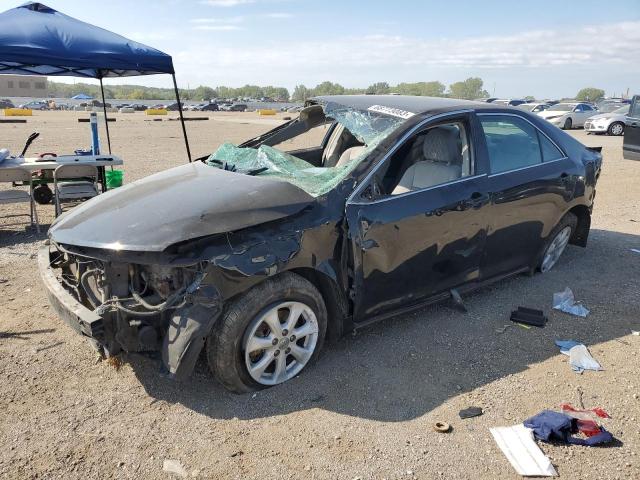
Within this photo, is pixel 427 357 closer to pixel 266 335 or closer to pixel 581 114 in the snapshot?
pixel 266 335

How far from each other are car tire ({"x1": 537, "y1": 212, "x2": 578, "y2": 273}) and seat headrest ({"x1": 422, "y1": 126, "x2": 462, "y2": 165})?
1.49 meters

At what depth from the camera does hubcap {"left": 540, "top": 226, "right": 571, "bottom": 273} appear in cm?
498

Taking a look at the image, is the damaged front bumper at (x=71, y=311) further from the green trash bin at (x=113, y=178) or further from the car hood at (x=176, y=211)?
the green trash bin at (x=113, y=178)

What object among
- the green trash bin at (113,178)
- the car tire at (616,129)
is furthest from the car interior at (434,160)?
the car tire at (616,129)

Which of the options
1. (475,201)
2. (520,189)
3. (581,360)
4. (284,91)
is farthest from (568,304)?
(284,91)

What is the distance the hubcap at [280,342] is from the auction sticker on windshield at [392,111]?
1.63 metres

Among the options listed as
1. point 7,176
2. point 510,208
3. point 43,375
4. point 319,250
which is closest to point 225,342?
point 319,250

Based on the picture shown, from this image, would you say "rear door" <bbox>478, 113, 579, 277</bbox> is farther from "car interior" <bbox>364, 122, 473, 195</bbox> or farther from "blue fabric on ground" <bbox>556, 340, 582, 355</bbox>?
"blue fabric on ground" <bbox>556, 340, 582, 355</bbox>

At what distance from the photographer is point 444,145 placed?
4.09 m

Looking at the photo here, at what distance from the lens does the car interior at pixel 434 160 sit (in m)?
3.91

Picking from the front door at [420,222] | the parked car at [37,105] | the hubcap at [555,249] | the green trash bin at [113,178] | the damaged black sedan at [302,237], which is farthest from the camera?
the parked car at [37,105]

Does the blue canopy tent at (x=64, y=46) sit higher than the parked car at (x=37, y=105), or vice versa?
the blue canopy tent at (x=64, y=46)

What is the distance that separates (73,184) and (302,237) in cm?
497

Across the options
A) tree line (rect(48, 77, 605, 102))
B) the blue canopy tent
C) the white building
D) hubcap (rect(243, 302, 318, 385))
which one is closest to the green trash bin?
the blue canopy tent
